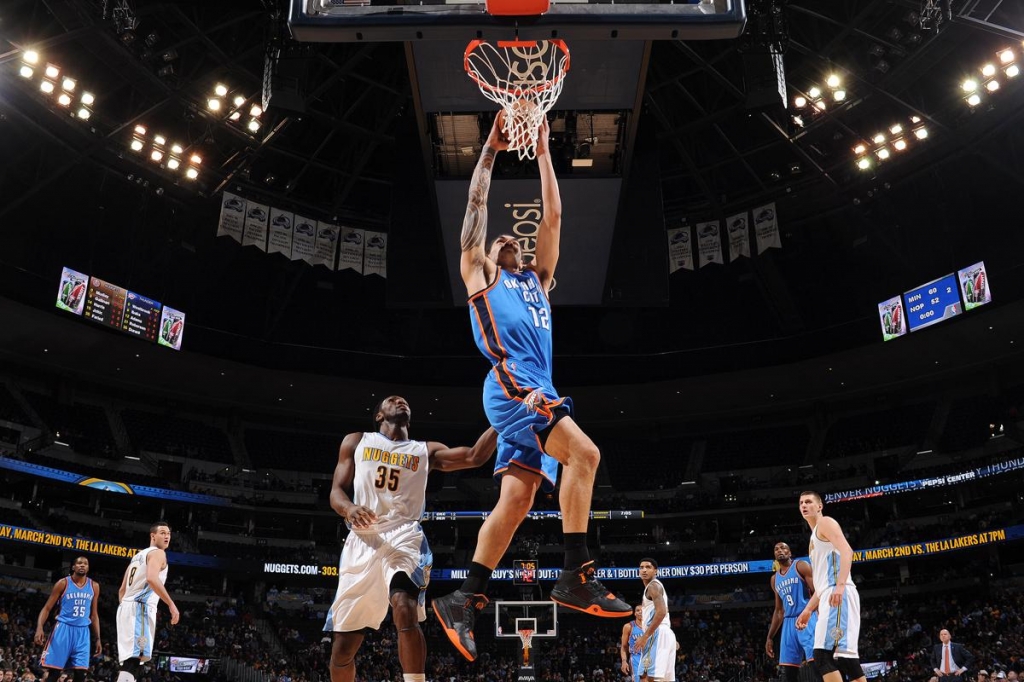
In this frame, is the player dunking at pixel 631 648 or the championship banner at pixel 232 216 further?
the championship banner at pixel 232 216

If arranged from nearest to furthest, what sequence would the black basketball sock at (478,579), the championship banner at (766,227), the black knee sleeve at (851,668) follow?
the black basketball sock at (478,579)
the black knee sleeve at (851,668)
the championship banner at (766,227)

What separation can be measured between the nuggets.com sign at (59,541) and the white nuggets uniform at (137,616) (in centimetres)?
1946

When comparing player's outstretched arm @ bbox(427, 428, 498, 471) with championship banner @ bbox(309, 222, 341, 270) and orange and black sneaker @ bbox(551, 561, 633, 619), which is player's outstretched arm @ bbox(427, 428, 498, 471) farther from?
championship banner @ bbox(309, 222, 341, 270)

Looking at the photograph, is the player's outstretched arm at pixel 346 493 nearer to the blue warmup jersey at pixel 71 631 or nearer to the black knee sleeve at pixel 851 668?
the black knee sleeve at pixel 851 668

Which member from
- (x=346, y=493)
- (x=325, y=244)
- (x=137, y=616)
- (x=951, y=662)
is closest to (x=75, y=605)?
(x=137, y=616)

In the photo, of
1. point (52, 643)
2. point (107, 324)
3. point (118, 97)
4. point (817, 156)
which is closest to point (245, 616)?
point (107, 324)

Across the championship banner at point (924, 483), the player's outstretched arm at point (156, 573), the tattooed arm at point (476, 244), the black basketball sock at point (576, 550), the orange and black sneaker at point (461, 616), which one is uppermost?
the championship banner at point (924, 483)

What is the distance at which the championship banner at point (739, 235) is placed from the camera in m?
25.8

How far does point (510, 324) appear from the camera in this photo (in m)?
4.77

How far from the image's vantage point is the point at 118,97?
75.4ft

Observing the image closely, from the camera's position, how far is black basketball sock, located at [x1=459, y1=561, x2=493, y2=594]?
176 inches

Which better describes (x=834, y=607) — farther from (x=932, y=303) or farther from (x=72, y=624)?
(x=932, y=303)

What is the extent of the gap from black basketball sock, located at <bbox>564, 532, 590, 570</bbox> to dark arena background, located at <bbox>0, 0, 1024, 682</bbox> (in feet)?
39.4

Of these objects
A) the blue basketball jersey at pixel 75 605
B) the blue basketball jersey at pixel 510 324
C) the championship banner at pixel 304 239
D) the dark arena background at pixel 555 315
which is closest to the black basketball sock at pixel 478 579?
the blue basketball jersey at pixel 510 324
